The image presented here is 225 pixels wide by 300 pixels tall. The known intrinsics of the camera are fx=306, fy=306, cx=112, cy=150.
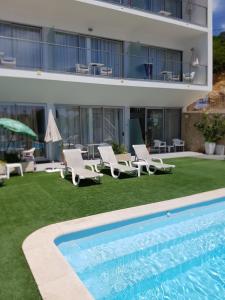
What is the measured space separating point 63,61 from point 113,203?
8.89 m

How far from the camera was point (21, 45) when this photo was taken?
13.8 m

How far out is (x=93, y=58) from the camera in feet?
52.4

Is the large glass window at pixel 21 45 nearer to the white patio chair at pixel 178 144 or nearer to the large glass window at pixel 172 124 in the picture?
the large glass window at pixel 172 124

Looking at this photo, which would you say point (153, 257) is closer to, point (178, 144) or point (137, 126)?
point (137, 126)

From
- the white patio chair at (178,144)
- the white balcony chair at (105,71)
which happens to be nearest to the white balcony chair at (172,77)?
the white patio chair at (178,144)

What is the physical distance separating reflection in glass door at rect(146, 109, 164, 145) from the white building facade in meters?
0.06

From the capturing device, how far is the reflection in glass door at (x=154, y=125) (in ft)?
63.5

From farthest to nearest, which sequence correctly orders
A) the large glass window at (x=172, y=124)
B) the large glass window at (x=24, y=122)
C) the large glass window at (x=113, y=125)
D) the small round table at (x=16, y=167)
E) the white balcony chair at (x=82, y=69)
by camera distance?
the large glass window at (x=172, y=124) → the large glass window at (x=113, y=125) → the white balcony chair at (x=82, y=69) → the large glass window at (x=24, y=122) → the small round table at (x=16, y=167)

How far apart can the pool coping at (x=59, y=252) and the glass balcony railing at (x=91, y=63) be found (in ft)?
27.2

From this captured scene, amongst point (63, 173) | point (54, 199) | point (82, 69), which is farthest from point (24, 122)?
point (54, 199)

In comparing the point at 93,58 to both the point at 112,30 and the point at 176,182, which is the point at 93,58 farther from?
the point at 176,182

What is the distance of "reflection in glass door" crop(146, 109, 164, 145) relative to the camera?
19.4 m

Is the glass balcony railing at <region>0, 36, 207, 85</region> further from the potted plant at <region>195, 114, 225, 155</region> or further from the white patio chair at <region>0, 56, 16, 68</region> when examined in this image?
the potted plant at <region>195, 114, 225, 155</region>

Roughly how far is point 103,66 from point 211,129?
7689 millimetres
